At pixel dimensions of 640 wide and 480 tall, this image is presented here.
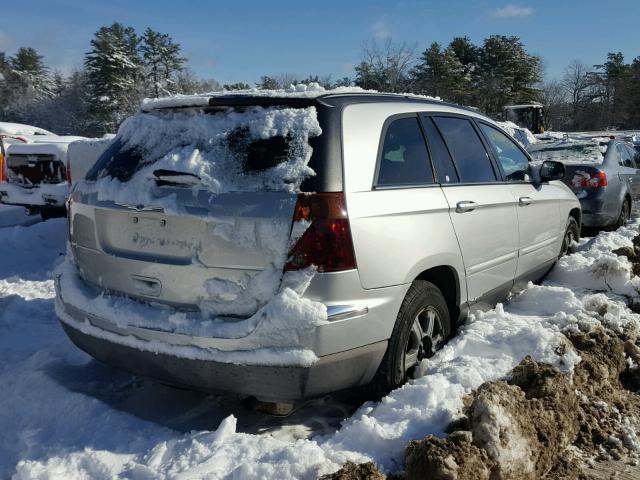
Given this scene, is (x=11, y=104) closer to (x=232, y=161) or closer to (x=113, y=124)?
(x=113, y=124)

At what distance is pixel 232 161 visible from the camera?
8.90ft

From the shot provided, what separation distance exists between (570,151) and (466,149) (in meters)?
6.43

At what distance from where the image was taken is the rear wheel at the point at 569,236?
19.8 ft

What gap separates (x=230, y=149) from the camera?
2.76 meters

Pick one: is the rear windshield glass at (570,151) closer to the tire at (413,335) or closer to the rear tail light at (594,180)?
the rear tail light at (594,180)

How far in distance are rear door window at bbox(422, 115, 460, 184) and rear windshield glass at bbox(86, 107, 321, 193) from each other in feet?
3.70

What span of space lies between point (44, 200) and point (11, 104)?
175 ft

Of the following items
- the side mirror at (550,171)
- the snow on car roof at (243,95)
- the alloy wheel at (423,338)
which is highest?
the snow on car roof at (243,95)

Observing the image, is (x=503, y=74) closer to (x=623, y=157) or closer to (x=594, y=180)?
(x=623, y=157)

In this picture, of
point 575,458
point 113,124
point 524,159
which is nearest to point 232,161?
point 575,458

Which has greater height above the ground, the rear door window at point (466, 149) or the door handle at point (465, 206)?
the rear door window at point (466, 149)

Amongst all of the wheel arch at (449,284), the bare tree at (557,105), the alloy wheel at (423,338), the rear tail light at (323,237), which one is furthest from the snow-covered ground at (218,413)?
the bare tree at (557,105)

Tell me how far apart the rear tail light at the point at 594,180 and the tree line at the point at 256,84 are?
30450 millimetres

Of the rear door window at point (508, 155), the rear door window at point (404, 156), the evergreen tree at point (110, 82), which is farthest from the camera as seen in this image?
the evergreen tree at point (110, 82)
